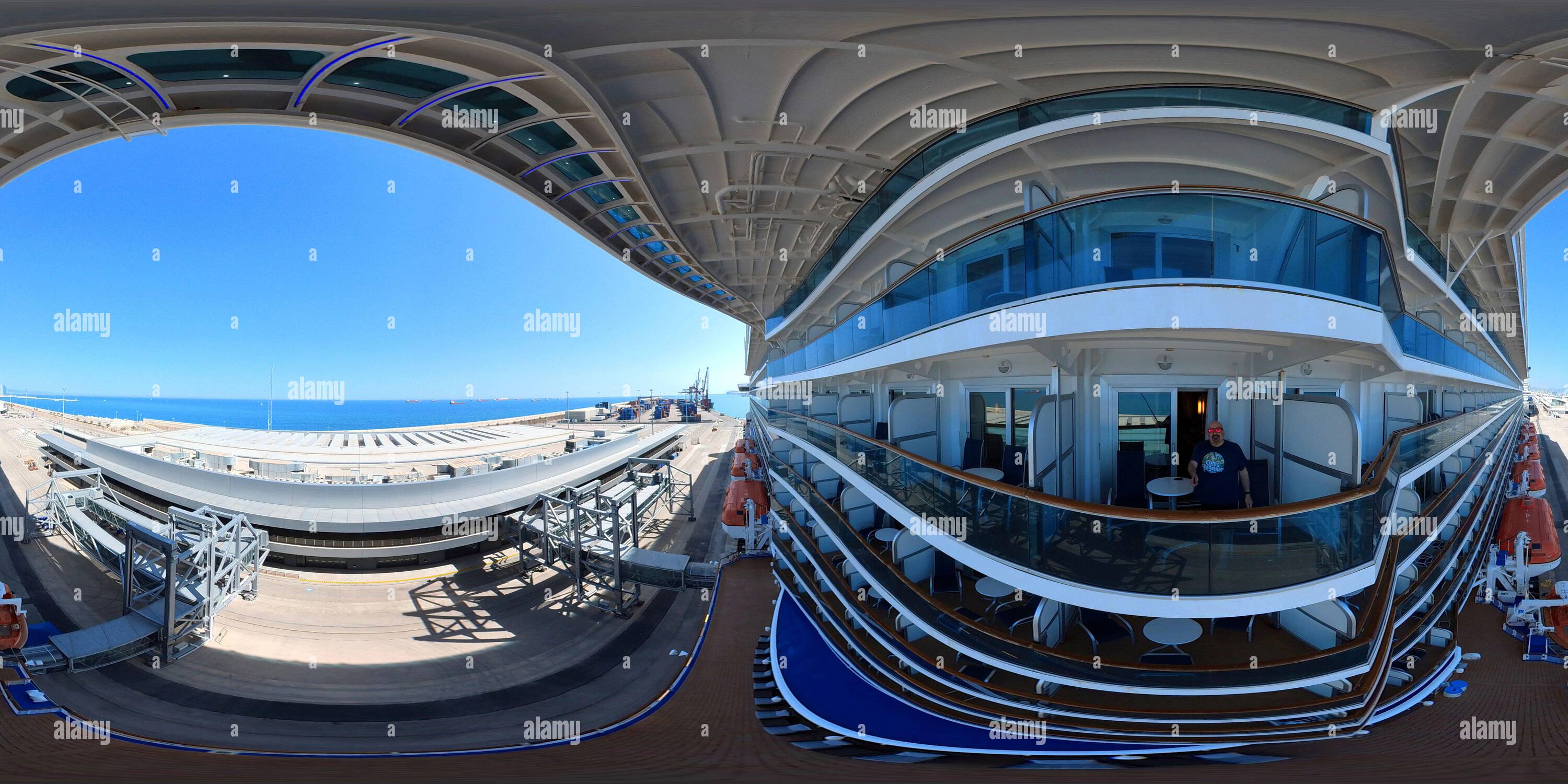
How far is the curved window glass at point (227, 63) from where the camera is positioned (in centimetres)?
391

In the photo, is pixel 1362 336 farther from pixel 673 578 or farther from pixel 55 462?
pixel 55 462

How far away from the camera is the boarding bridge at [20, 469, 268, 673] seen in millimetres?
7680

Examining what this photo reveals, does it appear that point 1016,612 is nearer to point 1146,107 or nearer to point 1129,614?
point 1129,614

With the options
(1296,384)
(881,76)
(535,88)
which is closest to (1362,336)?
(1296,384)

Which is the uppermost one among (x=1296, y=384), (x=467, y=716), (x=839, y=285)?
(x=839, y=285)

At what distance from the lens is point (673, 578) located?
38.0ft

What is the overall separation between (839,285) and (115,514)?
1558 cm

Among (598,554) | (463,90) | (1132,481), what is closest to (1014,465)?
(1132,481)

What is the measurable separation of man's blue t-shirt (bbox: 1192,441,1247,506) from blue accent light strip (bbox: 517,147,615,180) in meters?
6.89

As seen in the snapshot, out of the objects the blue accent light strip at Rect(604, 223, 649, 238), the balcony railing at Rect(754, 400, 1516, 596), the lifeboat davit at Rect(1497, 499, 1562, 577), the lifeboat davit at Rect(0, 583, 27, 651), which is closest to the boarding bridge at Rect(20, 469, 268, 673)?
the lifeboat davit at Rect(0, 583, 27, 651)

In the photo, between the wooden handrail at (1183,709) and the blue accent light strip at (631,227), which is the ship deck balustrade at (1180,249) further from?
the blue accent light strip at (631,227)

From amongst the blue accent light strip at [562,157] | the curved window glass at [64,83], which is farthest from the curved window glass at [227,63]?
the blue accent light strip at [562,157]

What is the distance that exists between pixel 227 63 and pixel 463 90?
1.63 m

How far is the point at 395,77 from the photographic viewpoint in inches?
179
